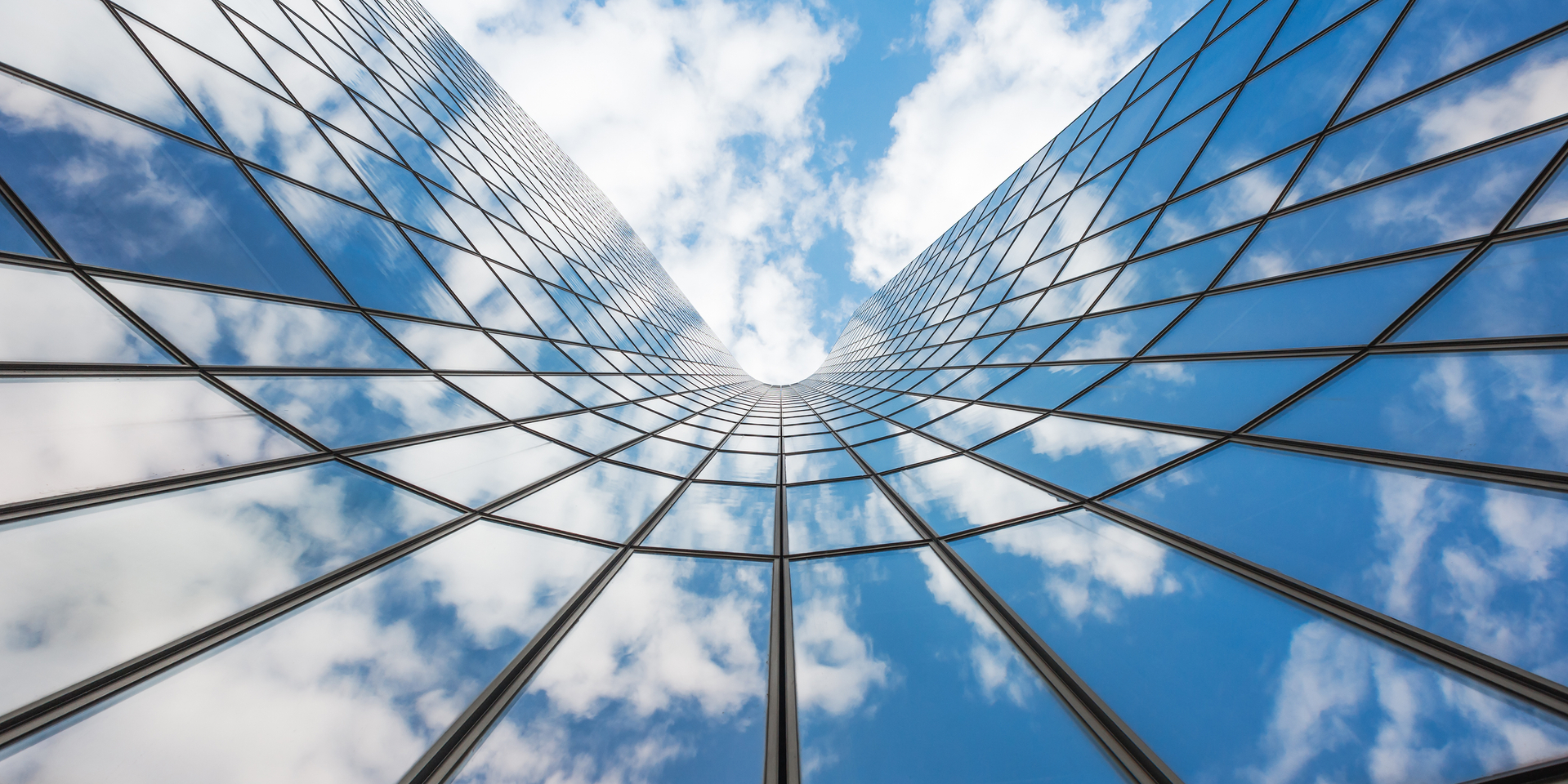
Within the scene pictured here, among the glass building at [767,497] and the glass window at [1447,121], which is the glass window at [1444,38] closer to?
the glass building at [767,497]

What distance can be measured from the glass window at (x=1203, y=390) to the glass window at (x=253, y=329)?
11.0 metres

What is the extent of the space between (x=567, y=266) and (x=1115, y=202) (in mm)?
16415

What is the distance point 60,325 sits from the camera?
15.5 feet

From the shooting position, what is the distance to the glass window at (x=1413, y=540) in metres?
3.71

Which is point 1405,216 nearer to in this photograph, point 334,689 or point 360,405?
point 334,689

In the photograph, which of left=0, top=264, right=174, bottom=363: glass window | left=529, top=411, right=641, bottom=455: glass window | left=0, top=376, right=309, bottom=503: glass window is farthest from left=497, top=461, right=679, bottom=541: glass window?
left=0, top=264, right=174, bottom=363: glass window

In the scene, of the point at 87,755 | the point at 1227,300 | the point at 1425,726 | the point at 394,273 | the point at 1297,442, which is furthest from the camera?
the point at 394,273

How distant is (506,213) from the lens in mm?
16531

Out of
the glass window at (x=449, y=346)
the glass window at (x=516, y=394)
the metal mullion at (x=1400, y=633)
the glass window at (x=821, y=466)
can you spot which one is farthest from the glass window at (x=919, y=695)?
the glass window at (x=449, y=346)

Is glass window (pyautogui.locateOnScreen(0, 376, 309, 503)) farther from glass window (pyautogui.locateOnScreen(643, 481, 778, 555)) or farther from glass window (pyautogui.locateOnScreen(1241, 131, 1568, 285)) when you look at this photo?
glass window (pyautogui.locateOnScreen(1241, 131, 1568, 285))

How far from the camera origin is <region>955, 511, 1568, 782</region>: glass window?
3379 mm

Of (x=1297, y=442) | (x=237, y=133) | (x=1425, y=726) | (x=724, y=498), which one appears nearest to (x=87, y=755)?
(x=724, y=498)

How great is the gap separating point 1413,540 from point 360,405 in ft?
34.3

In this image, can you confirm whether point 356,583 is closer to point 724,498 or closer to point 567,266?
point 724,498
